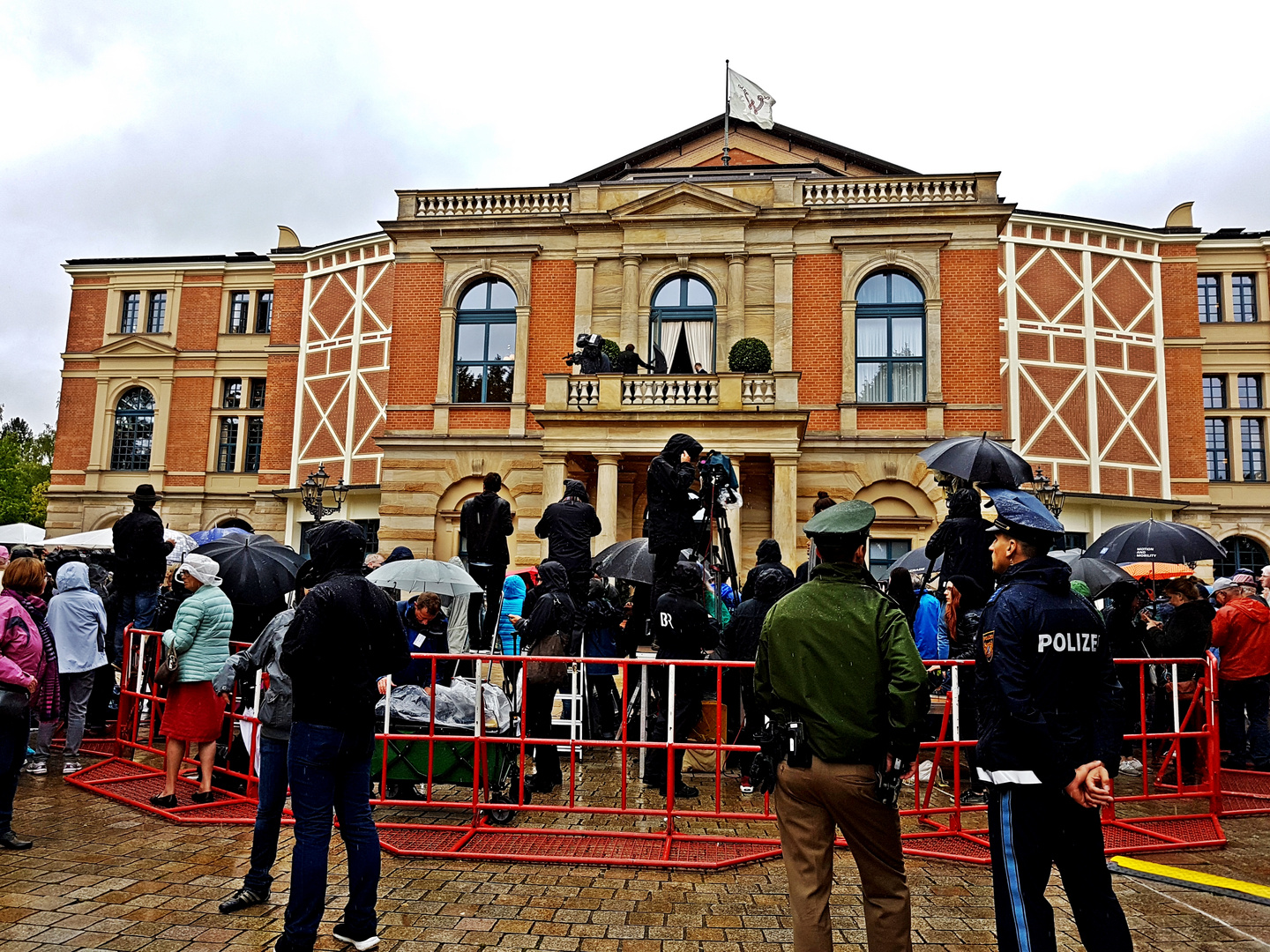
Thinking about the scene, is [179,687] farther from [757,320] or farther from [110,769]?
[757,320]

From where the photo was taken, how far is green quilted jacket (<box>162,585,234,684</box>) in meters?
6.84

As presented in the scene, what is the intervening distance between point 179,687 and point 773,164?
75.7 ft

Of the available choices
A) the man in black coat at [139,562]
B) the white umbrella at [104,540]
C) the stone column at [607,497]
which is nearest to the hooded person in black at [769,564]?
the man in black coat at [139,562]

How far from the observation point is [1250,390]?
28797mm

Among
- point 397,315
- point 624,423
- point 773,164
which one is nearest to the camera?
point 624,423

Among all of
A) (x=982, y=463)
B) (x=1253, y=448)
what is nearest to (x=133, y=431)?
(x=982, y=463)

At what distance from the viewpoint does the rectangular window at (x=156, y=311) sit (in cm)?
3341

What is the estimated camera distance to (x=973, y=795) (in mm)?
7246

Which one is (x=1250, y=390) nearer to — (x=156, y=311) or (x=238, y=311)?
(x=238, y=311)

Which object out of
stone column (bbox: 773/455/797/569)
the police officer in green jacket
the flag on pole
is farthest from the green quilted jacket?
the flag on pole

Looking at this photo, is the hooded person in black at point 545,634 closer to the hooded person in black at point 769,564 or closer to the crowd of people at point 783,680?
the crowd of people at point 783,680

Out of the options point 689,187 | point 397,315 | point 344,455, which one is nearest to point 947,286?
point 689,187

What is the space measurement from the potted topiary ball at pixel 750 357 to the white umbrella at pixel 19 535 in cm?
1463

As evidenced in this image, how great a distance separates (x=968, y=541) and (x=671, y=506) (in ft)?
8.01
